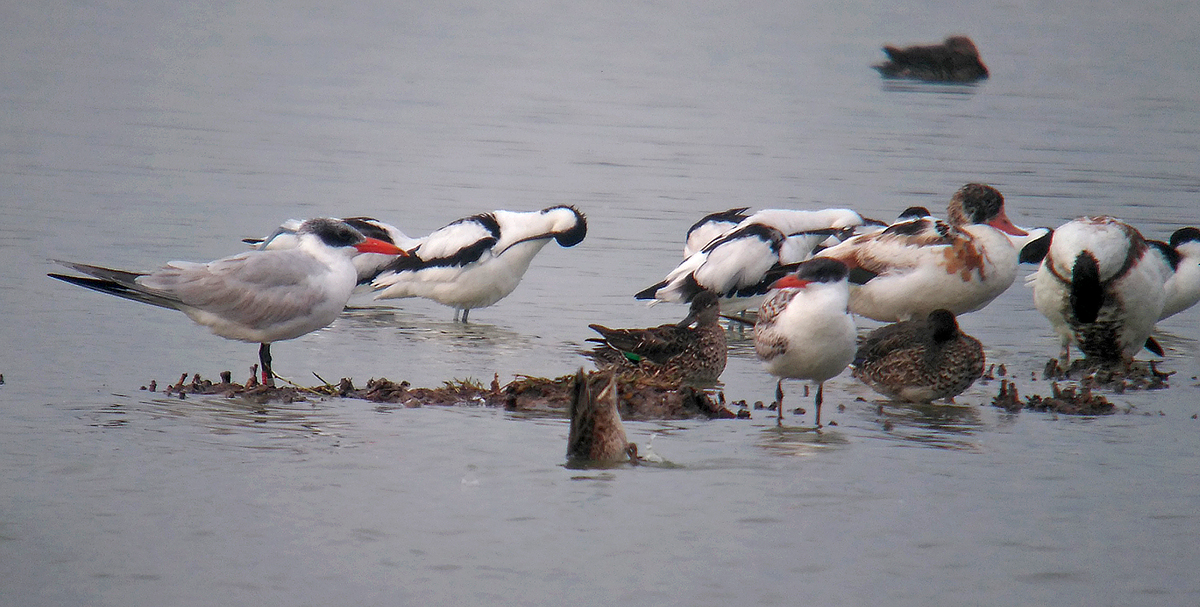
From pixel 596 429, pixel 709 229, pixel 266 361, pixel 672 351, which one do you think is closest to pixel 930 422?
pixel 672 351

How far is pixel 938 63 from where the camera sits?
32.4m

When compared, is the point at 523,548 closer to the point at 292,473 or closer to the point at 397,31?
the point at 292,473

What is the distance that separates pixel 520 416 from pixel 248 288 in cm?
175

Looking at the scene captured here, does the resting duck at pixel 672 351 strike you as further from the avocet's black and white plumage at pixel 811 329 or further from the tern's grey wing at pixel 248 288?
the tern's grey wing at pixel 248 288

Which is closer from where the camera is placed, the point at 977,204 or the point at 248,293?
the point at 248,293

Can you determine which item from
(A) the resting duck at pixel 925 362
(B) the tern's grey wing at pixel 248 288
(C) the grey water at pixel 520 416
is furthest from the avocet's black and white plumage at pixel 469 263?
(A) the resting duck at pixel 925 362

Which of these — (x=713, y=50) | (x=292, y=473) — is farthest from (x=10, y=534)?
(x=713, y=50)

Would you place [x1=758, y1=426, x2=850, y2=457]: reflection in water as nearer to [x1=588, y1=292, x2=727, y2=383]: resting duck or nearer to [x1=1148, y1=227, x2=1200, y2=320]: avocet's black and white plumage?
[x1=588, y1=292, x2=727, y2=383]: resting duck

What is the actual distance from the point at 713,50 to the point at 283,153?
72.3 feet

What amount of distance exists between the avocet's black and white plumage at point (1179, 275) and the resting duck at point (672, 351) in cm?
369

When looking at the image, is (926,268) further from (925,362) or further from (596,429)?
(596,429)

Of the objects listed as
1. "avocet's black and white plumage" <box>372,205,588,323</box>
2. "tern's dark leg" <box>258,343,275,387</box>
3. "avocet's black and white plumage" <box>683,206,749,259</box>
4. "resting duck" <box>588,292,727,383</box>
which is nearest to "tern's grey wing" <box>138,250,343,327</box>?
"tern's dark leg" <box>258,343,275,387</box>

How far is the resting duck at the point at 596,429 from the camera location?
6.47m

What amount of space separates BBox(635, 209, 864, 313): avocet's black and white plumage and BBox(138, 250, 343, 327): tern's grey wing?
3066mm
